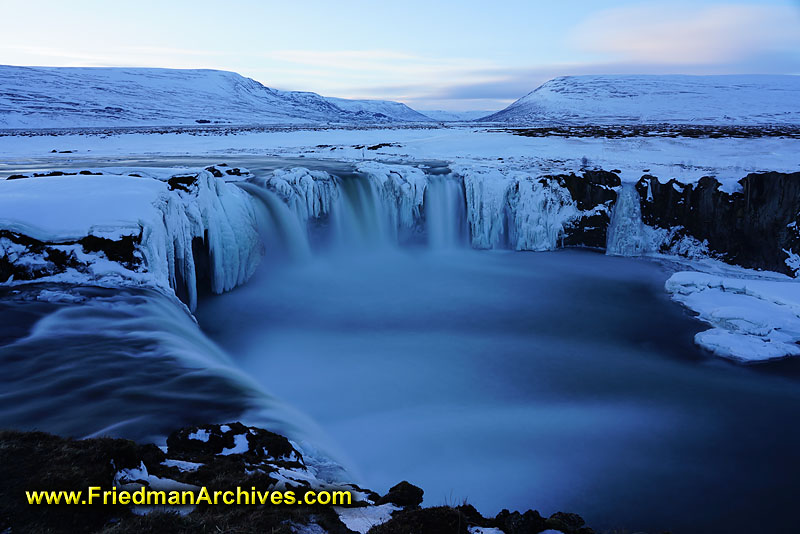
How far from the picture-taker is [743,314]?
1131cm

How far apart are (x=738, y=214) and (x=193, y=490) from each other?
65.5 ft

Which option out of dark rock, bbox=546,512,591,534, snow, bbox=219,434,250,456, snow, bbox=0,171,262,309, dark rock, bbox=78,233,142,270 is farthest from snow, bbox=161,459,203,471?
dark rock, bbox=78,233,142,270

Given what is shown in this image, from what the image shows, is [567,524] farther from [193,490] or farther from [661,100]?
[661,100]

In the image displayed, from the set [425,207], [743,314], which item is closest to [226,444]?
[743,314]

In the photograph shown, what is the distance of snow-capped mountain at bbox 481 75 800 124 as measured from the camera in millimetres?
89062

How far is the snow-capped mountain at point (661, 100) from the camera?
8906cm

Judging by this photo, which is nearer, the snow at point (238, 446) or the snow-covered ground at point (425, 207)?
the snow at point (238, 446)

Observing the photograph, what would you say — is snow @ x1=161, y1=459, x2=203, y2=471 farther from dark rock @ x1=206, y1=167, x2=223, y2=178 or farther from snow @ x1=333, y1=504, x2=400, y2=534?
dark rock @ x1=206, y1=167, x2=223, y2=178

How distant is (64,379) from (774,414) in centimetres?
1147

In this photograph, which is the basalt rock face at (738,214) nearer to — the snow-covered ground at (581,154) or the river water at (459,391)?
the snow-covered ground at (581,154)

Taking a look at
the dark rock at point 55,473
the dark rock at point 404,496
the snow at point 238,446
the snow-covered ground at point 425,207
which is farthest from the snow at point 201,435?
the snow-covered ground at point 425,207

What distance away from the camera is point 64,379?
580cm

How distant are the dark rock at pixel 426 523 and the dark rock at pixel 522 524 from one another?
42 centimetres

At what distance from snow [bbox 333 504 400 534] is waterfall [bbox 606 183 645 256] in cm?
1771
